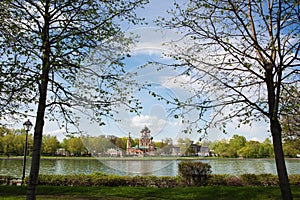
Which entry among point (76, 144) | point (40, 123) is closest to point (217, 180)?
point (76, 144)

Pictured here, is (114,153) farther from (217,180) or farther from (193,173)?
(217,180)

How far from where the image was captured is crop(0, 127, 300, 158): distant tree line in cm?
747

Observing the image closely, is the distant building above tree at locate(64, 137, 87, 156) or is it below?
below

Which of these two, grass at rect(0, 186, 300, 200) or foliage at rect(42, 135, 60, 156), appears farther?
foliage at rect(42, 135, 60, 156)

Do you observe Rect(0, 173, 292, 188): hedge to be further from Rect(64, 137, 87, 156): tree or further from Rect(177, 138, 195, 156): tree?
Rect(177, 138, 195, 156): tree

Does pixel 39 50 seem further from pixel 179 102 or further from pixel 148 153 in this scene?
pixel 148 153

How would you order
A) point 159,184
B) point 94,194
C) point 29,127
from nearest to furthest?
point 94,194 → point 159,184 → point 29,127

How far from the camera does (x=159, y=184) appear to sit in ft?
37.9

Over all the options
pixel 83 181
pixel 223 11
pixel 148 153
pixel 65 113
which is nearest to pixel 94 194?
pixel 83 181

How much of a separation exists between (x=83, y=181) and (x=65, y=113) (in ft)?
22.5

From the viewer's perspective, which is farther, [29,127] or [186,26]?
[29,127]

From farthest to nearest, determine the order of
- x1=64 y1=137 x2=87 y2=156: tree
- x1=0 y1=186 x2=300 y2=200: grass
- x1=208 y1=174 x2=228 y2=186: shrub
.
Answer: x1=64 y1=137 x2=87 y2=156: tree, x1=208 y1=174 x2=228 y2=186: shrub, x1=0 y1=186 x2=300 y2=200: grass

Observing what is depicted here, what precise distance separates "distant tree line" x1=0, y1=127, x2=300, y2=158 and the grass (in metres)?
1.39

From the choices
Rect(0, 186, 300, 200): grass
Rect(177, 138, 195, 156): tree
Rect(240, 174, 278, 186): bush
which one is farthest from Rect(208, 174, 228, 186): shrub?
Rect(177, 138, 195, 156): tree
